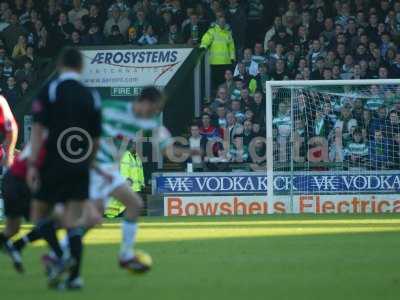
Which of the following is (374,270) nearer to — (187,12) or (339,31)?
(339,31)

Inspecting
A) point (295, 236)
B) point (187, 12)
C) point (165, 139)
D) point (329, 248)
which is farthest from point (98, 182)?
point (187, 12)

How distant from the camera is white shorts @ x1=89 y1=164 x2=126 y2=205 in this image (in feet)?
32.1

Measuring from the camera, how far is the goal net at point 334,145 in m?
21.0

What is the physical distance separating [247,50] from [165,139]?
14.1 m

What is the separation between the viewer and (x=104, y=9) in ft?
87.3

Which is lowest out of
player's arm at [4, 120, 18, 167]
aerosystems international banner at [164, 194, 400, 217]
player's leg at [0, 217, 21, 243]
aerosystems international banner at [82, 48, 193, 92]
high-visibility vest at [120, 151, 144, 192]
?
aerosystems international banner at [164, 194, 400, 217]

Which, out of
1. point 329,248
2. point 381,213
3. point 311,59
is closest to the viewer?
point 329,248

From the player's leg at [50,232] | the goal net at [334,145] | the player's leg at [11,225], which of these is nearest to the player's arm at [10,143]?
the player's leg at [11,225]

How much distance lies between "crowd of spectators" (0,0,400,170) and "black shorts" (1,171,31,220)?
1144cm

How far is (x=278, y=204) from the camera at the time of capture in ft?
69.2

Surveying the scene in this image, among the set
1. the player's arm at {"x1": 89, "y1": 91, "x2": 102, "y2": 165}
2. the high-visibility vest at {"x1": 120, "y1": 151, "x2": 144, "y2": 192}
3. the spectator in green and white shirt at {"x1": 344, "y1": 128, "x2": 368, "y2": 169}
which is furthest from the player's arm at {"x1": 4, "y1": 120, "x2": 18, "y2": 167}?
the spectator in green and white shirt at {"x1": 344, "y1": 128, "x2": 368, "y2": 169}

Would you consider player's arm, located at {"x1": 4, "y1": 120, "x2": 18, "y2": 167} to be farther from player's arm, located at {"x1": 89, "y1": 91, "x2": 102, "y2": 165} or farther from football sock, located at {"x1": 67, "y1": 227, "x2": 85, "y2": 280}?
player's arm, located at {"x1": 89, "y1": 91, "x2": 102, "y2": 165}

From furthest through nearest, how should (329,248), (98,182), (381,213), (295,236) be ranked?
(381,213) → (295,236) → (329,248) → (98,182)

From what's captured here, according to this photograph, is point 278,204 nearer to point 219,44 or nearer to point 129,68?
point 219,44
